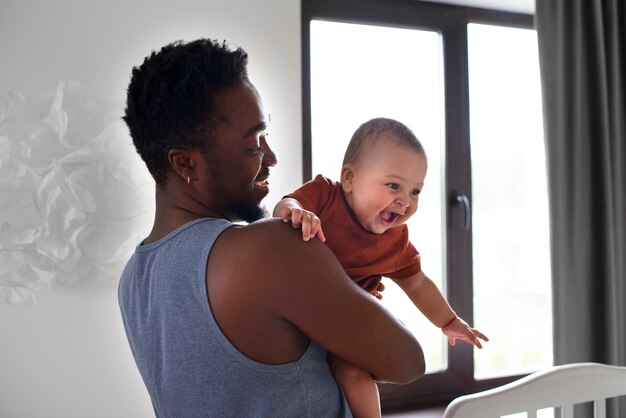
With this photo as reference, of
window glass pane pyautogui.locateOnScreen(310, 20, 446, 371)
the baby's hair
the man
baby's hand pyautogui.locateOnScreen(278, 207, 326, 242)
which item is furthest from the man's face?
window glass pane pyautogui.locateOnScreen(310, 20, 446, 371)

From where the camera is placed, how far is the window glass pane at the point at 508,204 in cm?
282

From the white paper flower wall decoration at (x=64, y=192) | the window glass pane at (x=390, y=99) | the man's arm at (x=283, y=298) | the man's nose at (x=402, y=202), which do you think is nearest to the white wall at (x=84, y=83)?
the white paper flower wall decoration at (x=64, y=192)

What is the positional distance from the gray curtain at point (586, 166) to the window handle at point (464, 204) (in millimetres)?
339

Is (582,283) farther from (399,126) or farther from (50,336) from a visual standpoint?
(50,336)

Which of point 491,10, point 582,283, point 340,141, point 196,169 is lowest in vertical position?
point 582,283

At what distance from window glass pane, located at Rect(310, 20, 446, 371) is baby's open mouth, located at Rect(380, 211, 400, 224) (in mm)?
1122

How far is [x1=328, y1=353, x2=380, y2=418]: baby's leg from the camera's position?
1.08m

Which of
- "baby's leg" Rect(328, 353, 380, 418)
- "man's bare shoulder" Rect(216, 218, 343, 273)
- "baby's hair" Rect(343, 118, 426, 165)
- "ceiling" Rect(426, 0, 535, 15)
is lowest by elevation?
"baby's leg" Rect(328, 353, 380, 418)

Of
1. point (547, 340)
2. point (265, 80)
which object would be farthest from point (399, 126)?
point (547, 340)

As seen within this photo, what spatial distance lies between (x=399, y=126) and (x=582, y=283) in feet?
5.16

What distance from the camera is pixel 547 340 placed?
3027mm

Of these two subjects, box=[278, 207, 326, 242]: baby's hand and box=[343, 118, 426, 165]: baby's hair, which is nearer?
box=[278, 207, 326, 242]: baby's hand

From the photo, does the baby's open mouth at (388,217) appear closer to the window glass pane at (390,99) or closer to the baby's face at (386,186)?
the baby's face at (386,186)

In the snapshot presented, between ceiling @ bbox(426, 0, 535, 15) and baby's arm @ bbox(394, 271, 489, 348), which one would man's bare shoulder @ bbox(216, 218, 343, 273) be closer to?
baby's arm @ bbox(394, 271, 489, 348)
